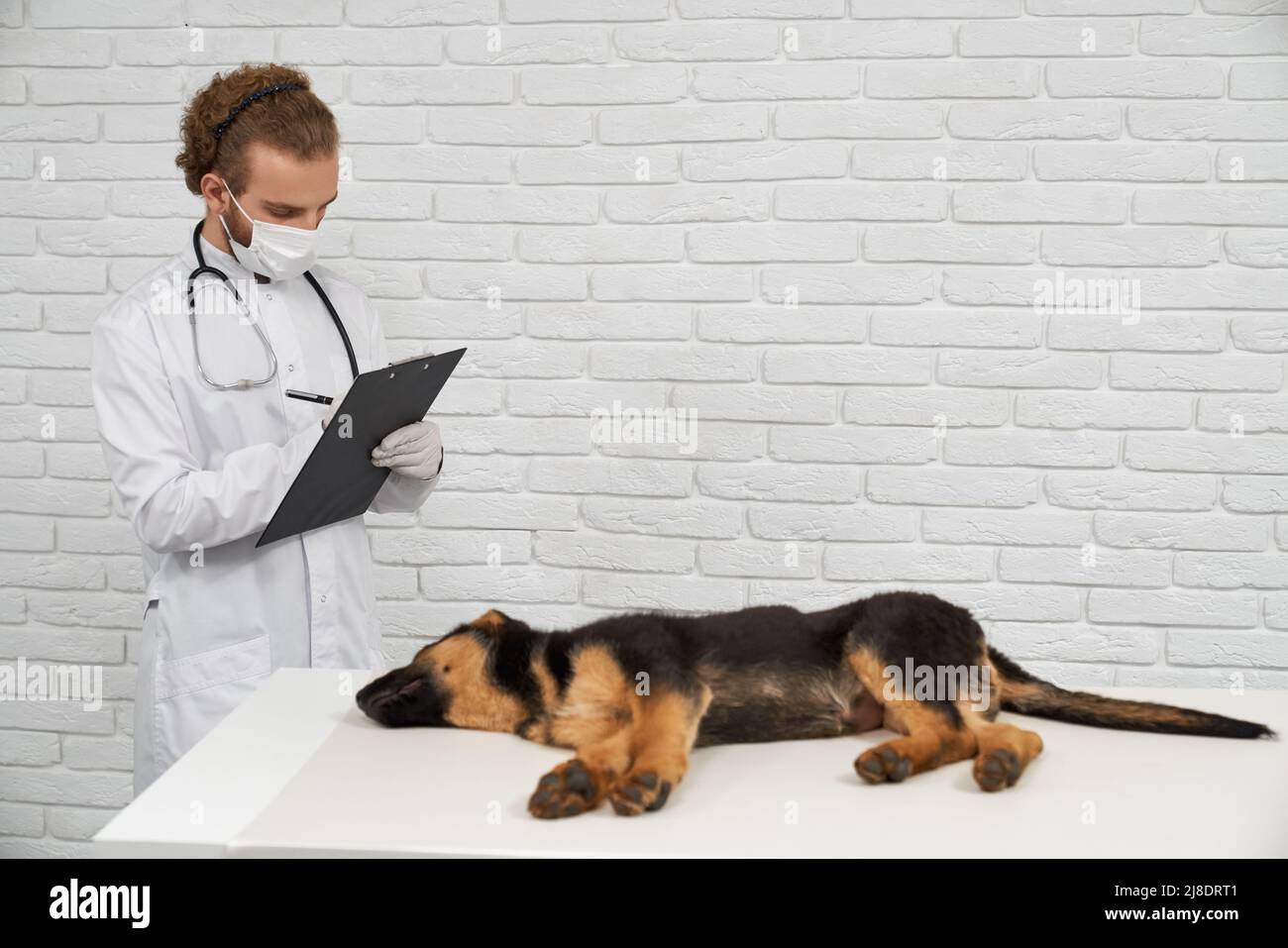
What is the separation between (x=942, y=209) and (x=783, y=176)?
41cm

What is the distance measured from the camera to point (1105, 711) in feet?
5.61

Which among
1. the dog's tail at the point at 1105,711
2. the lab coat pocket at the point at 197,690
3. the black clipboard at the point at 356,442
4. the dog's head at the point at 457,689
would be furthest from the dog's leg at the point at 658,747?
the lab coat pocket at the point at 197,690

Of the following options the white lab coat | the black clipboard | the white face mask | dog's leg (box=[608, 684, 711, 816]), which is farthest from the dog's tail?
the white face mask

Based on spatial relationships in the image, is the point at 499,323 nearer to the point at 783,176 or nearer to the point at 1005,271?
the point at 783,176

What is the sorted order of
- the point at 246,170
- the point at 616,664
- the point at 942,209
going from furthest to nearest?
the point at 942,209, the point at 246,170, the point at 616,664

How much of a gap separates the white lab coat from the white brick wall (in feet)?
2.57

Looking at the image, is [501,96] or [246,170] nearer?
[246,170]

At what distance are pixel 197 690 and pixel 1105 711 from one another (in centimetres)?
159

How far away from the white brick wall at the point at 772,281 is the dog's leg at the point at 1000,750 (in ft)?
4.69

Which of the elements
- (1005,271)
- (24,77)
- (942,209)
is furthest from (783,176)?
(24,77)

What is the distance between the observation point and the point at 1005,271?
2926 mm

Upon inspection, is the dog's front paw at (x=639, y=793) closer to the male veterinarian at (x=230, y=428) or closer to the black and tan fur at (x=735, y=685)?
the black and tan fur at (x=735, y=685)

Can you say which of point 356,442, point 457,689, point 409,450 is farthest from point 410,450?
point 457,689

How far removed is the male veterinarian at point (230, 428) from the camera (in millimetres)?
2064
